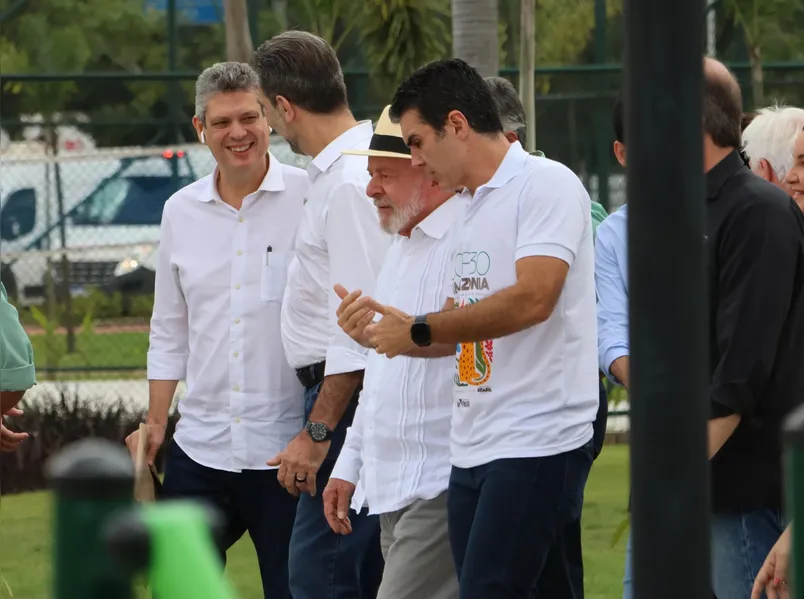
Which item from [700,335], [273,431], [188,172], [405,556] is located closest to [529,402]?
[405,556]

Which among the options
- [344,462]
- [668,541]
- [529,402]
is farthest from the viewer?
[344,462]

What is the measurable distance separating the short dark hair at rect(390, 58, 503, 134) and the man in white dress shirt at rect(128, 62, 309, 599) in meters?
0.95

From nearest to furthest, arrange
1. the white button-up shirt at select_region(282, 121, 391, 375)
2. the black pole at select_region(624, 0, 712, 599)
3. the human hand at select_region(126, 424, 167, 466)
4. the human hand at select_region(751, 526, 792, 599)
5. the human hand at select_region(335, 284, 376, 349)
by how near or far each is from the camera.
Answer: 1. the black pole at select_region(624, 0, 712, 599)
2. the human hand at select_region(751, 526, 792, 599)
3. the human hand at select_region(335, 284, 376, 349)
4. the white button-up shirt at select_region(282, 121, 391, 375)
5. the human hand at select_region(126, 424, 167, 466)

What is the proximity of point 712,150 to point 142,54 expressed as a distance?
1962 centimetres

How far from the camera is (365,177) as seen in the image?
15.6 feet

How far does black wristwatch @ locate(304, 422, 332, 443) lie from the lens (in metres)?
4.78

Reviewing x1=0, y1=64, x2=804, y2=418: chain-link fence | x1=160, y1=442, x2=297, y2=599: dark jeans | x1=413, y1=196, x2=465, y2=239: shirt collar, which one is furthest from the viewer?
x1=0, y1=64, x2=804, y2=418: chain-link fence

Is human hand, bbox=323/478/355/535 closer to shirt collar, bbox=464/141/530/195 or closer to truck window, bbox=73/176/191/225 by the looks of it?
shirt collar, bbox=464/141/530/195

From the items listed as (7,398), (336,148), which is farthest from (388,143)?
(7,398)

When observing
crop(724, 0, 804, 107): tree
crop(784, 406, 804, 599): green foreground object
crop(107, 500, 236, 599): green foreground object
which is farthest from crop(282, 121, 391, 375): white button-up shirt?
crop(724, 0, 804, 107): tree

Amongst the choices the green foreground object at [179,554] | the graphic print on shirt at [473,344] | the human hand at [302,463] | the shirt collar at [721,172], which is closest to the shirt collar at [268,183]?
the human hand at [302,463]

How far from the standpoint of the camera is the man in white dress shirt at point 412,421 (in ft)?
13.9

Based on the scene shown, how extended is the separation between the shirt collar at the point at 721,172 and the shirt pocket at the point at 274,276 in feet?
4.96

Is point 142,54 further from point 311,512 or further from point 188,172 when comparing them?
point 311,512
